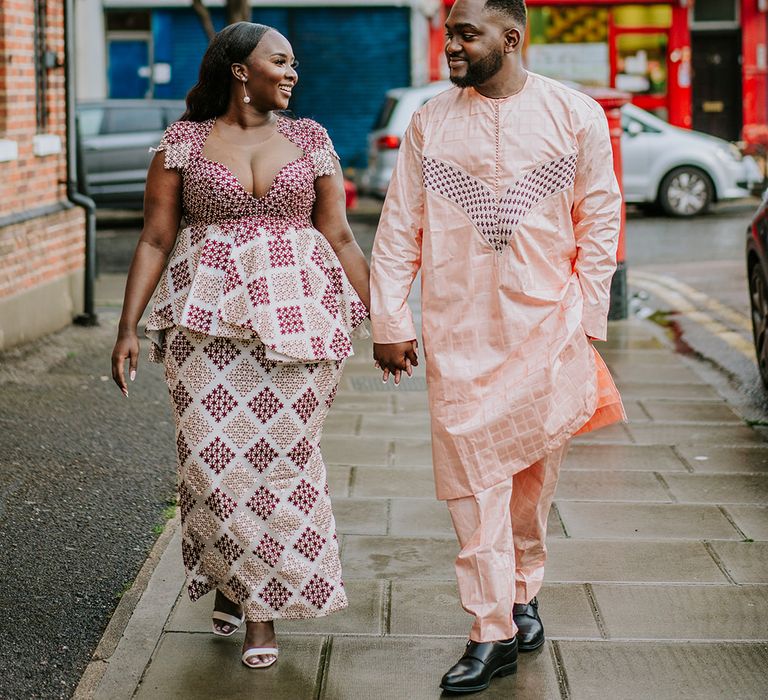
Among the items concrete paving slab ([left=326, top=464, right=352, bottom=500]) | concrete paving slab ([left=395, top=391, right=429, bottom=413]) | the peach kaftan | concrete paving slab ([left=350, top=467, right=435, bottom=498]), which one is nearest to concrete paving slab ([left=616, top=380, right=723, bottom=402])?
concrete paving slab ([left=395, top=391, right=429, bottom=413])

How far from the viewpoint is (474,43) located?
3.69m

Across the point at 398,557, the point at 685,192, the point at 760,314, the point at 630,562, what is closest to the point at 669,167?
the point at 685,192

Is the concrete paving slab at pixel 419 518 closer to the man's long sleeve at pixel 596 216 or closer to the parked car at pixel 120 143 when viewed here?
the man's long sleeve at pixel 596 216

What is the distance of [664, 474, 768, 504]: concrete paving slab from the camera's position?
5680 millimetres

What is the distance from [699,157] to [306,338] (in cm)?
1518

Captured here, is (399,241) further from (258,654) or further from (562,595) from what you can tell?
(562,595)

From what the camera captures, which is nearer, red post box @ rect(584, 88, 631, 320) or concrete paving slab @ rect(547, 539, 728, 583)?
concrete paving slab @ rect(547, 539, 728, 583)

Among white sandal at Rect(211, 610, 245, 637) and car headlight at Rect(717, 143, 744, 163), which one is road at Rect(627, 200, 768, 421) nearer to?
car headlight at Rect(717, 143, 744, 163)

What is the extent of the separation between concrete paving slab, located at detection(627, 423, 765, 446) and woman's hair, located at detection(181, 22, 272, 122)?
3.37m

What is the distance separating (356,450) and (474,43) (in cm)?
310

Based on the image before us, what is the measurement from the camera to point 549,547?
501cm

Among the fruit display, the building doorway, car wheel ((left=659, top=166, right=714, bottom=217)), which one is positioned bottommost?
car wheel ((left=659, top=166, right=714, bottom=217))

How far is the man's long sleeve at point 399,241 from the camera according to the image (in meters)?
3.83

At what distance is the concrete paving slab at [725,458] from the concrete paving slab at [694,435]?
107mm
